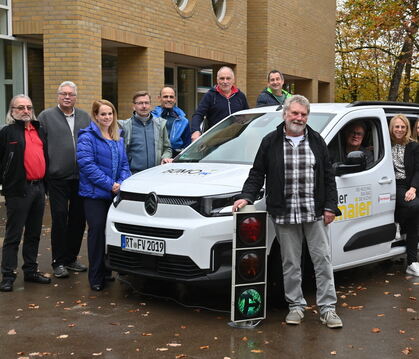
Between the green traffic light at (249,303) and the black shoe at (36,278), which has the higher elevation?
the green traffic light at (249,303)

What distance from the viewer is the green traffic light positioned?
5.21 meters

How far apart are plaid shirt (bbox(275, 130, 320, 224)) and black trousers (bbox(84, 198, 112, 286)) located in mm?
2033

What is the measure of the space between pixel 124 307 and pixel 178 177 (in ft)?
4.13

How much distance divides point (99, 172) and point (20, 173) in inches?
29.6

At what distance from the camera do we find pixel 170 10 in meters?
14.8

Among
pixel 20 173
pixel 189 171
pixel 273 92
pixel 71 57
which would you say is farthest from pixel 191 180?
pixel 71 57

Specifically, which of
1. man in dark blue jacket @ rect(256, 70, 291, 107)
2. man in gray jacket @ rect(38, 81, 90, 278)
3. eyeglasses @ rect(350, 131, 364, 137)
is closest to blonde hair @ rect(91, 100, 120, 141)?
man in gray jacket @ rect(38, 81, 90, 278)

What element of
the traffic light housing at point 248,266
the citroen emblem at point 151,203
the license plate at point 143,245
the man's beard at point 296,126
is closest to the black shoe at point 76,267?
the license plate at point 143,245

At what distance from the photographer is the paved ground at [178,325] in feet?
15.6

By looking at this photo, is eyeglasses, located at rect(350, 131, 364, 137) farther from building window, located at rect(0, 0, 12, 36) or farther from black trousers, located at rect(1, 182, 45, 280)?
building window, located at rect(0, 0, 12, 36)

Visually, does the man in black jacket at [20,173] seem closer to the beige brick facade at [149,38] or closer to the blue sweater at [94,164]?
the blue sweater at [94,164]

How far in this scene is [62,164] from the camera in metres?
6.90

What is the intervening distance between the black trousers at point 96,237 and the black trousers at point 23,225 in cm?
54

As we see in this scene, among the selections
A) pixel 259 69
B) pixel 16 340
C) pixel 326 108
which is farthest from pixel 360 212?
pixel 259 69
